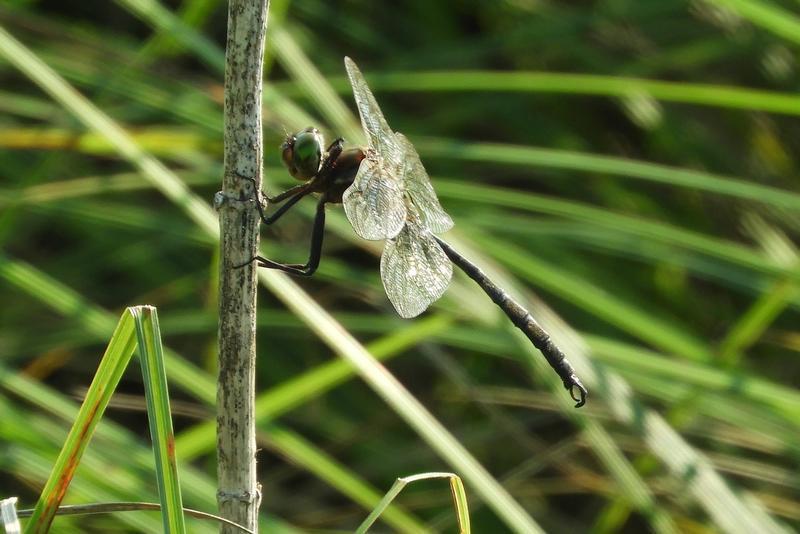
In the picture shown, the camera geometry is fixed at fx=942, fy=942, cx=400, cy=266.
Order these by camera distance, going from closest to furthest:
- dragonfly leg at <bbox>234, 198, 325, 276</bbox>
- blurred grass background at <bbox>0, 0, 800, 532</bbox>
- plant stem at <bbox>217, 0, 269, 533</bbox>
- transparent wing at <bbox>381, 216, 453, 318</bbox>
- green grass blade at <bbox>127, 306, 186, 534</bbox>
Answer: green grass blade at <bbox>127, 306, 186, 534</bbox> → plant stem at <bbox>217, 0, 269, 533</bbox> → dragonfly leg at <bbox>234, 198, 325, 276</bbox> → transparent wing at <bbox>381, 216, 453, 318</bbox> → blurred grass background at <bbox>0, 0, 800, 532</bbox>

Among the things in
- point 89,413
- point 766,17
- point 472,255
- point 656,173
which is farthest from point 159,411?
point 766,17

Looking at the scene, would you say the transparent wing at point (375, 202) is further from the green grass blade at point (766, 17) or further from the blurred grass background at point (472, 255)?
the green grass blade at point (766, 17)

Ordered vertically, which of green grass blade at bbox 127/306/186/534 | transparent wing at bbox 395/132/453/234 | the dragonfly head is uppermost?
transparent wing at bbox 395/132/453/234

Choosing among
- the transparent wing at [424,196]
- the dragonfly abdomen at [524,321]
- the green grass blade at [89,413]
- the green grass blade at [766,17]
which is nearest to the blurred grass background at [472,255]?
the green grass blade at [766,17]

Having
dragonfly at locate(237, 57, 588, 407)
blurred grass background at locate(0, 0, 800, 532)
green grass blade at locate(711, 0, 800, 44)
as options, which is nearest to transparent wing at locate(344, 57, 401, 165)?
dragonfly at locate(237, 57, 588, 407)

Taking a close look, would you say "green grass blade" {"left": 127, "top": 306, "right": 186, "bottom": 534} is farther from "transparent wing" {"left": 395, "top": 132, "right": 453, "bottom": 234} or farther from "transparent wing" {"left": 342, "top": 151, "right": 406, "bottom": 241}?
"transparent wing" {"left": 395, "top": 132, "right": 453, "bottom": 234}

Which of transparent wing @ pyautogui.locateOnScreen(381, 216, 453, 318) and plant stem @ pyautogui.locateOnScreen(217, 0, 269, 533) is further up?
transparent wing @ pyautogui.locateOnScreen(381, 216, 453, 318)

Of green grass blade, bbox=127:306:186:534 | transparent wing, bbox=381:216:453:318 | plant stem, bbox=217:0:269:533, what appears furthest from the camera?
transparent wing, bbox=381:216:453:318

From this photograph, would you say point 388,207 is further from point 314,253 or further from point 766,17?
point 766,17
